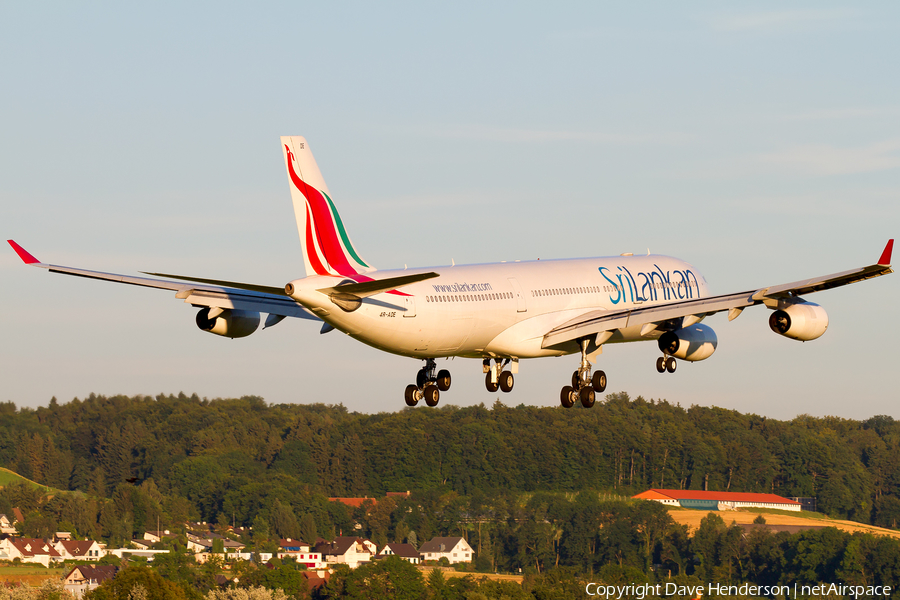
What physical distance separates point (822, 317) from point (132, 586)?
97398 mm

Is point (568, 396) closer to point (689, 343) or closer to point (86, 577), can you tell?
point (689, 343)

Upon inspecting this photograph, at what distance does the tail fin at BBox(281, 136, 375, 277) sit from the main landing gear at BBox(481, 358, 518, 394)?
10.4m

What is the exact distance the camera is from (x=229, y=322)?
175 ft

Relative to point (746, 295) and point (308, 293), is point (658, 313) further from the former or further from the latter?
point (308, 293)

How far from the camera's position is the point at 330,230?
160 feet

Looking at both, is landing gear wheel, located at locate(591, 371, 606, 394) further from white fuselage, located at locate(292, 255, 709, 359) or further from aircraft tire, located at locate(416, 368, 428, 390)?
aircraft tire, located at locate(416, 368, 428, 390)

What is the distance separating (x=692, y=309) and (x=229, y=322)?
18079 mm

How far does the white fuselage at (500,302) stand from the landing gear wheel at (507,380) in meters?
1.34

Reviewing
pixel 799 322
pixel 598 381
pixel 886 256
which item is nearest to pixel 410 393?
pixel 598 381

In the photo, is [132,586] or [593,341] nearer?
[593,341]

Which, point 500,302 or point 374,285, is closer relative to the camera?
point 374,285

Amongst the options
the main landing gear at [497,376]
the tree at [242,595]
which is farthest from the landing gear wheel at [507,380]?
the tree at [242,595]

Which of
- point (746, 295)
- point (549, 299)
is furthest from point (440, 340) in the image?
point (746, 295)

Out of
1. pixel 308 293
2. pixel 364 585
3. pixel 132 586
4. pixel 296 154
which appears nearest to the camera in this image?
pixel 308 293
